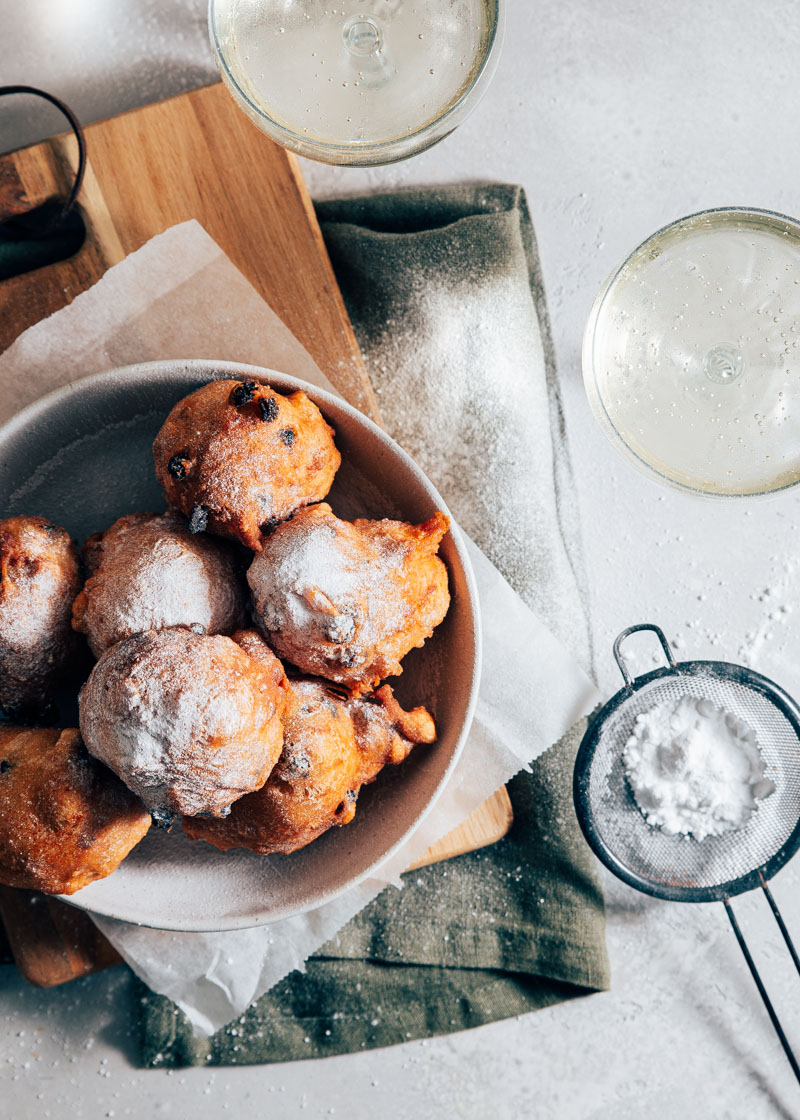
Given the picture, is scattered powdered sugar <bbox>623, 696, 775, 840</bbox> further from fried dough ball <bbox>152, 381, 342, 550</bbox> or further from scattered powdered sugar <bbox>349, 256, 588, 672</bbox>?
fried dough ball <bbox>152, 381, 342, 550</bbox>

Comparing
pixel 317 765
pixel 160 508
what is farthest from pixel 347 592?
pixel 160 508

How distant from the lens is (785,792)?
1.43 meters

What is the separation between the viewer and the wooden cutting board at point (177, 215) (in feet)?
4.18

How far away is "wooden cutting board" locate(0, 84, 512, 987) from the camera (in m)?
1.27

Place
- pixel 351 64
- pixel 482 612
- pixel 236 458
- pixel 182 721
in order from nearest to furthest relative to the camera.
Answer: pixel 182 721
pixel 236 458
pixel 351 64
pixel 482 612

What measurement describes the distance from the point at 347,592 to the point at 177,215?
66 centimetres

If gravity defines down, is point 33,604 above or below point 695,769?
above

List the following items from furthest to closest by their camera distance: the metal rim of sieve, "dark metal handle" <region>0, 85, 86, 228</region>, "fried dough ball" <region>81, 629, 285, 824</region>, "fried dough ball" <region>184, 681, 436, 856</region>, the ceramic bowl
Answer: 1. the metal rim of sieve
2. "dark metal handle" <region>0, 85, 86, 228</region>
3. the ceramic bowl
4. "fried dough ball" <region>184, 681, 436, 856</region>
5. "fried dough ball" <region>81, 629, 285, 824</region>

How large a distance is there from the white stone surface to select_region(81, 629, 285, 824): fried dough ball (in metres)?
0.71

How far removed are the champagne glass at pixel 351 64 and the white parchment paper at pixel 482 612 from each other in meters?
0.22

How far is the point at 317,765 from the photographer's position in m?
1.00

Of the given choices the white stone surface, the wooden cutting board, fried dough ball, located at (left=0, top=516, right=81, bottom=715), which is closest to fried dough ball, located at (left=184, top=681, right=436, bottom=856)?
fried dough ball, located at (left=0, top=516, right=81, bottom=715)

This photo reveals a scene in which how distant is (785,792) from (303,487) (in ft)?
3.05

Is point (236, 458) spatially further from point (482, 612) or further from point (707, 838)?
point (707, 838)
